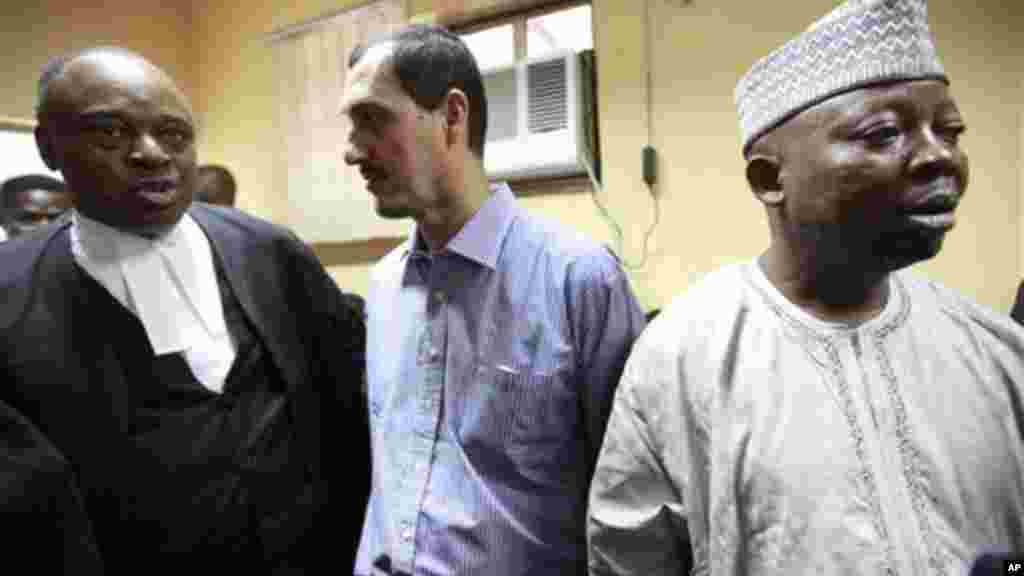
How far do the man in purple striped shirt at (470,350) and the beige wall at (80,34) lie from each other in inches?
122

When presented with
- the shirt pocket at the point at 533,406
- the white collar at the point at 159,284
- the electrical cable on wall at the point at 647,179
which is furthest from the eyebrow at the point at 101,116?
the electrical cable on wall at the point at 647,179

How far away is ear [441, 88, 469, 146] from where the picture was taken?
1.13 m

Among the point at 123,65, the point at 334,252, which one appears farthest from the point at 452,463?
the point at 334,252

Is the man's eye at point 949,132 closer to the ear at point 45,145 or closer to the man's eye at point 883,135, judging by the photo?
the man's eye at point 883,135

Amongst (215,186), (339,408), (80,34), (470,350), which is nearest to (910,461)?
(470,350)

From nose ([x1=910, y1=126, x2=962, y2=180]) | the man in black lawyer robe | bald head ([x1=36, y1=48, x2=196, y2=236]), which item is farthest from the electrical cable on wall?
nose ([x1=910, y1=126, x2=962, y2=180])

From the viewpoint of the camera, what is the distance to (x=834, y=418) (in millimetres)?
825

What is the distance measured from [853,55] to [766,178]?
6.2 inches

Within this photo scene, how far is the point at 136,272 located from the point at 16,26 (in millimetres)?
3038

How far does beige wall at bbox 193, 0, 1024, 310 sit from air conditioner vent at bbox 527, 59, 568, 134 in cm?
14

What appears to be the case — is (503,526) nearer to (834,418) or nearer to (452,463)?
(452,463)

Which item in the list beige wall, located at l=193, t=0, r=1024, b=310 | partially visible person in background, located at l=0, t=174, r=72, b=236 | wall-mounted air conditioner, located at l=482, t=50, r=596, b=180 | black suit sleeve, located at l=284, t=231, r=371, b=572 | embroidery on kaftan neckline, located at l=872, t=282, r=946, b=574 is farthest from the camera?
partially visible person in background, located at l=0, t=174, r=72, b=236

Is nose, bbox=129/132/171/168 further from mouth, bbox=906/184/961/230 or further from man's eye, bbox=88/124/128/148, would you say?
mouth, bbox=906/184/961/230

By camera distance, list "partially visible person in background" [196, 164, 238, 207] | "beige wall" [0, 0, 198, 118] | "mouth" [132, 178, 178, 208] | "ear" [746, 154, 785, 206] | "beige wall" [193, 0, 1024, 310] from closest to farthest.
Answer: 1. "ear" [746, 154, 785, 206]
2. "mouth" [132, 178, 178, 208]
3. "beige wall" [193, 0, 1024, 310]
4. "partially visible person in background" [196, 164, 238, 207]
5. "beige wall" [0, 0, 198, 118]
